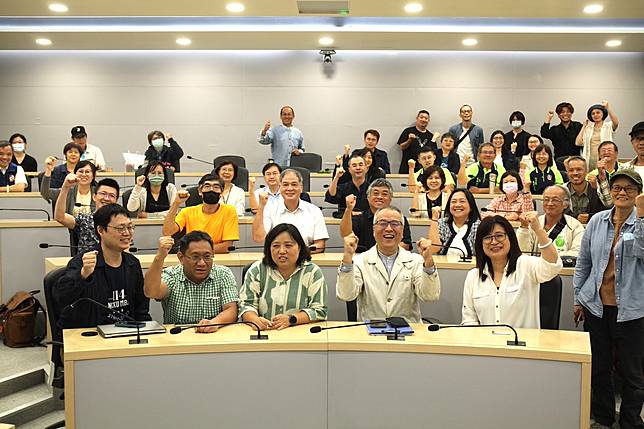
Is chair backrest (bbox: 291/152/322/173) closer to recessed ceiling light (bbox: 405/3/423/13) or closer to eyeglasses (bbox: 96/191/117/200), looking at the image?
recessed ceiling light (bbox: 405/3/423/13)

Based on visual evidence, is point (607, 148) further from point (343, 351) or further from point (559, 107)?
point (559, 107)

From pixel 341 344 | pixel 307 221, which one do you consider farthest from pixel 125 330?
pixel 307 221

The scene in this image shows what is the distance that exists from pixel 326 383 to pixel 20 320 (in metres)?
3.03

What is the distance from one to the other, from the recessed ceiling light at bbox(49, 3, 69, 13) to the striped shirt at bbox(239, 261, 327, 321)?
5.54 meters

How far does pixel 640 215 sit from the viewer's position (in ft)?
12.1

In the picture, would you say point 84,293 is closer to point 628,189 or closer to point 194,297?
point 194,297

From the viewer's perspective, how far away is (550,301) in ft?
13.0

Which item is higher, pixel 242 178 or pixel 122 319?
pixel 242 178

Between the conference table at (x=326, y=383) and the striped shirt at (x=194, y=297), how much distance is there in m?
0.55

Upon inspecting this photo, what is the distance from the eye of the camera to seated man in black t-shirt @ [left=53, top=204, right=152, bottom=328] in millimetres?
3668

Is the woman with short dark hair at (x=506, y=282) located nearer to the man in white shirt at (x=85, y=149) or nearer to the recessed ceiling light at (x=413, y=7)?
the recessed ceiling light at (x=413, y=7)

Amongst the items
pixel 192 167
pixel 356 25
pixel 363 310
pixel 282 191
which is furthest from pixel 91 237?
pixel 192 167

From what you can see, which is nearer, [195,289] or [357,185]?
[195,289]

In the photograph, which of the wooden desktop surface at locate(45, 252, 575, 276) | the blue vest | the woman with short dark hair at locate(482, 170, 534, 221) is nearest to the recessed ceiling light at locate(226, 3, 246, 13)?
the blue vest
